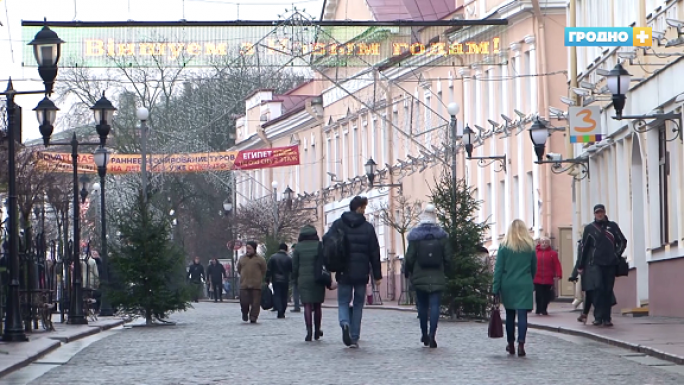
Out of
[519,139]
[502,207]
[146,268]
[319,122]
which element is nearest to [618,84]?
[146,268]

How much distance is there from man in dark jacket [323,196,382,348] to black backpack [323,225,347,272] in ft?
0.16

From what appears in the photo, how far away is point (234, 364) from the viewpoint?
18156mm

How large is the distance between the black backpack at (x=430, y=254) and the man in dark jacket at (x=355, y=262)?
56 cm

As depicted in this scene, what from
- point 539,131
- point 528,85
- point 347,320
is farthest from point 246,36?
point 347,320

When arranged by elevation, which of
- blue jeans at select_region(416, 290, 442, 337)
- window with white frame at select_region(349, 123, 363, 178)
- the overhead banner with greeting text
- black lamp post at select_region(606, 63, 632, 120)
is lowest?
blue jeans at select_region(416, 290, 442, 337)

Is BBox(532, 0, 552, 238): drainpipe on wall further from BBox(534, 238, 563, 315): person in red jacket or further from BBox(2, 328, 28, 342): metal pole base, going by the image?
Result: BBox(2, 328, 28, 342): metal pole base

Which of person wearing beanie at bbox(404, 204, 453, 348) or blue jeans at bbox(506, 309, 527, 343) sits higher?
person wearing beanie at bbox(404, 204, 453, 348)

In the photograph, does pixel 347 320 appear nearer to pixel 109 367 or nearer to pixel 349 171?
pixel 109 367

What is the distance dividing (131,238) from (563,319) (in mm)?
8345

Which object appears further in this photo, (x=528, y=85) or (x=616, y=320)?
(x=528, y=85)

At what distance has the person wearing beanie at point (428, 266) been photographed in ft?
67.3

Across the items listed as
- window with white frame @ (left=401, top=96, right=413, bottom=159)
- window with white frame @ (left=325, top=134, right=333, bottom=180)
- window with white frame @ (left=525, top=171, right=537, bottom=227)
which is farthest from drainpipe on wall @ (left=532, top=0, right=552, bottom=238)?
window with white frame @ (left=325, top=134, right=333, bottom=180)

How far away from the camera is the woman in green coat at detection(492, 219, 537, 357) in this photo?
18984 millimetres

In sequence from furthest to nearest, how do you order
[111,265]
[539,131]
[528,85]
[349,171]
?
[349,171] → [528,85] → [539,131] → [111,265]
